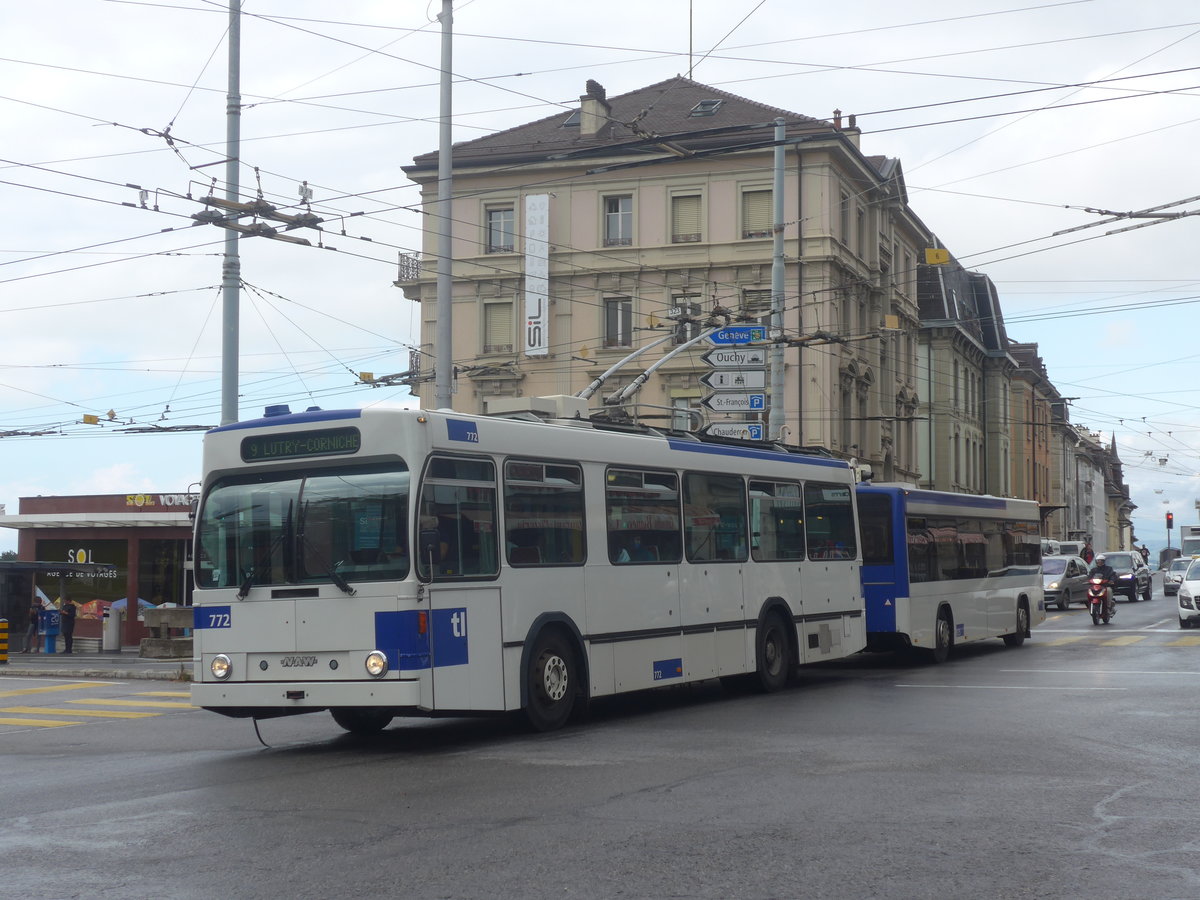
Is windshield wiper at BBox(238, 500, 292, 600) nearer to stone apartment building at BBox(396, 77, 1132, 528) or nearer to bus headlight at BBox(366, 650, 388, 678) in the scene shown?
bus headlight at BBox(366, 650, 388, 678)

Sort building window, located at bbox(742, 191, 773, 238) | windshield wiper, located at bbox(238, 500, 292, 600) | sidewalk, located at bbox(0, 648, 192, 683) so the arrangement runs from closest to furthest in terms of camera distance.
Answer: windshield wiper, located at bbox(238, 500, 292, 600) → sidewalk, located at bbox(0, 648, 192, 683) → building window, located at bbox(742, 191, 773, 238)

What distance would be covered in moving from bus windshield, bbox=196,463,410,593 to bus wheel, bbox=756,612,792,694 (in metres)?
6.62

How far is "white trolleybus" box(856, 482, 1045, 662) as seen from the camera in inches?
854

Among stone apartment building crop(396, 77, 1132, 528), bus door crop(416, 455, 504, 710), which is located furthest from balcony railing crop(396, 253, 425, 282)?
bus door crop(416, 455, 504, 710)

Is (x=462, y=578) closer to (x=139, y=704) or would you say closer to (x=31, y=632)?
(x=139, y=704)

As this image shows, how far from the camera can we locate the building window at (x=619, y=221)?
1916 inches

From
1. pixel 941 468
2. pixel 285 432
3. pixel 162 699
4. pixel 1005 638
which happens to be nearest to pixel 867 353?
pixel 941 468

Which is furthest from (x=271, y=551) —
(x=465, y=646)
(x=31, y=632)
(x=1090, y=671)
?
(x=31, y=632)

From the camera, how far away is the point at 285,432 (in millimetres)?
12492

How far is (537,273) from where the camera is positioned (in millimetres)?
48500

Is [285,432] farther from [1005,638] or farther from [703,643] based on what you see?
[1005,638]

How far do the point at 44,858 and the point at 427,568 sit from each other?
15.2ft

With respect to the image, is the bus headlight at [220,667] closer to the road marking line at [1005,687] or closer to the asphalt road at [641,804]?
the asphalt road at [641,804]

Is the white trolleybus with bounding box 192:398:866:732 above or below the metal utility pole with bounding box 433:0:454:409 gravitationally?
below
